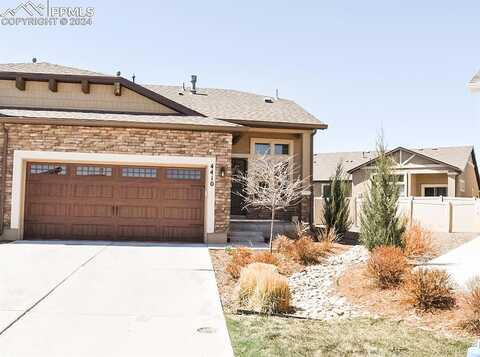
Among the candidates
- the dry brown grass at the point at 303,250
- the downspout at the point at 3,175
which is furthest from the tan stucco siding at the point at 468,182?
the downspout at the point at 3,175

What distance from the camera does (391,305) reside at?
22.6ft

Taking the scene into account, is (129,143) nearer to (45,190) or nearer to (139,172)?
(139,172)

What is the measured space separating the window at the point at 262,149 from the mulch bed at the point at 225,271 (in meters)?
6.00

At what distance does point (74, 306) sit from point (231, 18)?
1007cm

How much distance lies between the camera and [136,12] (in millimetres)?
12469

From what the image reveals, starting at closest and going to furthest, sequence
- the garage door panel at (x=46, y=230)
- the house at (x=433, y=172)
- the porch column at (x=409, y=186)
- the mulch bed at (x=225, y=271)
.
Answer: the mulch bed at (x=225, y=271) → the garage door panel at (x=46, y=230) → the house at (x=433, y=172) → the porch column at (x=409, y=186)

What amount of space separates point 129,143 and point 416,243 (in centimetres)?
938

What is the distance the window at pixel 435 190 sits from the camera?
92.7 ft

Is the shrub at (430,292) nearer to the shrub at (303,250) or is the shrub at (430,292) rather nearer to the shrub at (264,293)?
the shrub at (264,293)

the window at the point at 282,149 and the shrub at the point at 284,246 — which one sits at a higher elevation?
the window at the point at 282,149

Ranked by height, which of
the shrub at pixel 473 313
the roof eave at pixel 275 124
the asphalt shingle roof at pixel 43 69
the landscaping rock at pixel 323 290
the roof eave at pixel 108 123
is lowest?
the landscaping rock at pixel 323 290

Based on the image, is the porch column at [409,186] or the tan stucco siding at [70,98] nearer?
the tan stucco siding at [70,98]

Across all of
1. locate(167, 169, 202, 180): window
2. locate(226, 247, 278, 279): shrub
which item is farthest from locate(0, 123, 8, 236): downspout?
locate(226, 247, 278, 279): shrub

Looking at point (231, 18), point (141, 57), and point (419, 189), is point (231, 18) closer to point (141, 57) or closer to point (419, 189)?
point (141, 57)
